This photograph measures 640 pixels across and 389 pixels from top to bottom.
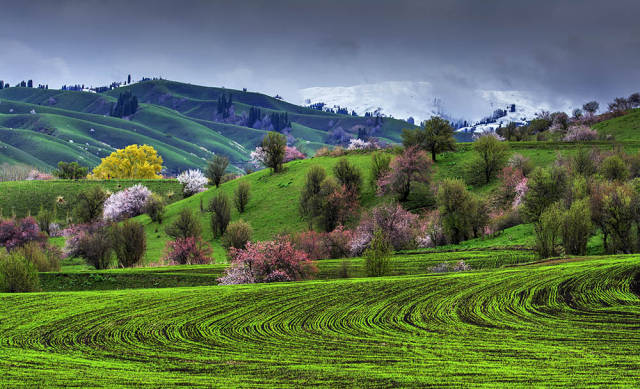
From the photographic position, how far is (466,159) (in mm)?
85062

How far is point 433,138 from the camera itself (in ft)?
282

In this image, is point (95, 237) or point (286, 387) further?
point (95, 237)

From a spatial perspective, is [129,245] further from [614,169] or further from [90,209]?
[614,169]

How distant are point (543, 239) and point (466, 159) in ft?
155

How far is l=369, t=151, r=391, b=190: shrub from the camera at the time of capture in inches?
3170

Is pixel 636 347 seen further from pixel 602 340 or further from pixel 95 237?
pixel 95 237

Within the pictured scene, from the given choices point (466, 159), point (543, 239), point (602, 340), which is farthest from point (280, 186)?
point (602, 340)

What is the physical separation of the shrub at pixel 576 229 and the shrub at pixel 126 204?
77.3 m

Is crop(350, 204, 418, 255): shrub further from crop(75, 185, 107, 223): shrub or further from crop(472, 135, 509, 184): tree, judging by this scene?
crop(75, 185, 107, 223): shrub

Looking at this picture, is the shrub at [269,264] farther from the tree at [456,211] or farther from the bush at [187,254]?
the tree at [456,211]

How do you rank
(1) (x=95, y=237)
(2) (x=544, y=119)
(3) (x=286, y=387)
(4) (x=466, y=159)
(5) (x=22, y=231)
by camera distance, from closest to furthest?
(3) (x=286, y=387)
(1) (x=95, y=237)
(5) (x=22, y=231)
(4) (x=466, y=159)
(2) (x=544, y=119)

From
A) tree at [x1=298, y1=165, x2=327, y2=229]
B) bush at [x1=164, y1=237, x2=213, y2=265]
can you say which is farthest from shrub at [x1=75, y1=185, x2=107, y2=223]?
tree at [x1=298, y1=165, x2=327, y2=229]

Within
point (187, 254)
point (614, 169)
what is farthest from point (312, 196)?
point (614, 169)

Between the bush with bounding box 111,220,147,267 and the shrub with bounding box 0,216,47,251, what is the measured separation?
2636cm
